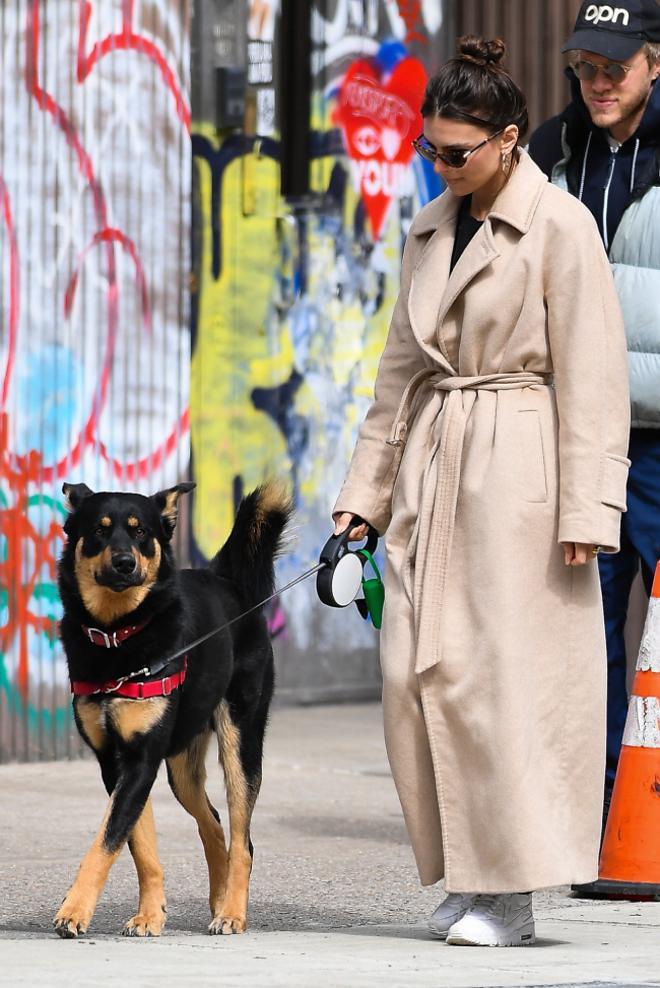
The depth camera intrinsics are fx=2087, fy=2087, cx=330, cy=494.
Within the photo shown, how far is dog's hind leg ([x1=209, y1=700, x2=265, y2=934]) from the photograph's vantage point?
17.5 ft

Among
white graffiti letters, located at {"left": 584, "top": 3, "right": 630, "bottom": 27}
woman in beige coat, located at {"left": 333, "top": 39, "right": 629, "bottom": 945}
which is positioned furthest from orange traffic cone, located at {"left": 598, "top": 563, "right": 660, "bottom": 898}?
white graffiti letters, located at {"left": 584, "top": 3, "right": 630, "bottom": 27}

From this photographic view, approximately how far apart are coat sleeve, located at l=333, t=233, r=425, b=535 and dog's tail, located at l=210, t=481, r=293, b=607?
0.75 meters

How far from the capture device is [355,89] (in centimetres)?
1065

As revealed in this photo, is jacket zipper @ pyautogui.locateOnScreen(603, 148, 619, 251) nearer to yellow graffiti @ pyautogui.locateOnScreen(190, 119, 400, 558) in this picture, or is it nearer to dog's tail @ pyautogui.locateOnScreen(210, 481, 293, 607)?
dog's tail @ pyautogui.locateOnScreen(210, 481, 293, 607)

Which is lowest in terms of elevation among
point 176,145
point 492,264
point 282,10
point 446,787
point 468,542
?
point 446,787

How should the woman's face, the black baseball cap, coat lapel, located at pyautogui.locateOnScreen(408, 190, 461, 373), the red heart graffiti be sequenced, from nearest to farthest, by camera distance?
the woman's face → coat lapel, located at pyautogui.locateOnScreen(408, 190, 461, 373) → the black baseball cap → the red heart graffiti

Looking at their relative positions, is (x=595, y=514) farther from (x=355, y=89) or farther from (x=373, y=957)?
(x=355, y=89)

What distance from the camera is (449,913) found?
16.3 feet

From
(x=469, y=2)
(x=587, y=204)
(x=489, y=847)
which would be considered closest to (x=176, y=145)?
(x=469, y=2)

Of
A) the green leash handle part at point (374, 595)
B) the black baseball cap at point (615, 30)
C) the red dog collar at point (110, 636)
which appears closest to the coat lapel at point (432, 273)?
the green leash handle part at point (374, 595)

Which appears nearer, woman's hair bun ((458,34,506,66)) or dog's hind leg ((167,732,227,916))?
woman's hair bun ((458,34,506,66))

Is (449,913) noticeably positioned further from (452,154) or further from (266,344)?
(266,344)

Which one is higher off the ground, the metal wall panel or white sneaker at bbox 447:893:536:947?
the metal wall panel

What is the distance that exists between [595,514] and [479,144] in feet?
2.95
